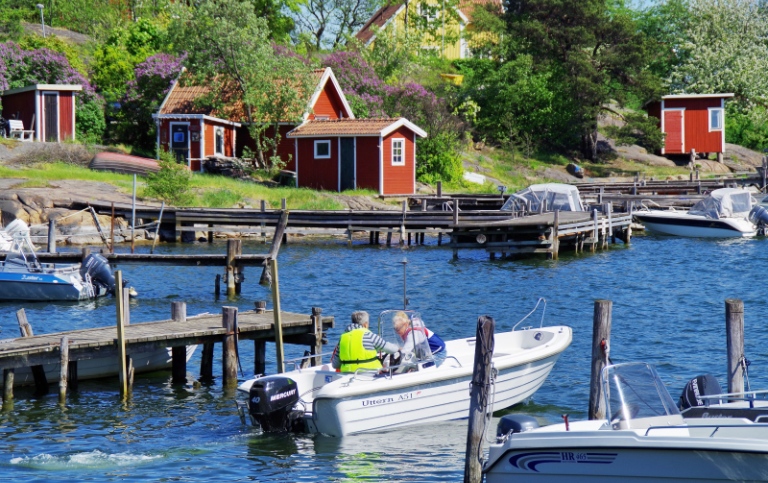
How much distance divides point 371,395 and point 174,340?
428cm

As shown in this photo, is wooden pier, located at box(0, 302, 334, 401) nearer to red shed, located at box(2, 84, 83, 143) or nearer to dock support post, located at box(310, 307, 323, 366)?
dock support post, located at box(310, 307, 323, 366)

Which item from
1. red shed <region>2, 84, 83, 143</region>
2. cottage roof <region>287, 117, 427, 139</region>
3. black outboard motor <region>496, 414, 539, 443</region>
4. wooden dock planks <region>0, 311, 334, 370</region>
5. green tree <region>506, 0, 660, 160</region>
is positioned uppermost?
green tree <region>506, 0, 660, 160</region>

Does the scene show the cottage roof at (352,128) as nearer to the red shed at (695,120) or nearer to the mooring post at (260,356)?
the red shed at (695,120)

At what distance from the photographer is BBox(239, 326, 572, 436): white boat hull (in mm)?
13445

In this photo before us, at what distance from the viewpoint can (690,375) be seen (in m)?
17.4

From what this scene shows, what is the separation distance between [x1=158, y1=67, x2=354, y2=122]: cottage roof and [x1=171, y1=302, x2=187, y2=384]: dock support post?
107 ft

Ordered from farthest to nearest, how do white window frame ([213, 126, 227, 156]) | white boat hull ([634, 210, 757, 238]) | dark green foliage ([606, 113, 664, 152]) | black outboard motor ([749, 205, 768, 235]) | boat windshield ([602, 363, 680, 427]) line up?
dark green foliage ([606, 113, 664, 152]) < white window frame ([213, 126, 227, 156]) < black outboard motor ([749, 205, 768, 235]) < white boat hull ([634, 210, 757, 238]) < boat windshield ([602, 363, 680, 427])

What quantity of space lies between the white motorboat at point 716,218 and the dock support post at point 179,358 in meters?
28.0

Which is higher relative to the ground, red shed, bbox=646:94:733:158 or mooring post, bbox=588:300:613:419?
red shed, bbox=646:94:733:158

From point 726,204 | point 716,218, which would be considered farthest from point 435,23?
point 716,218

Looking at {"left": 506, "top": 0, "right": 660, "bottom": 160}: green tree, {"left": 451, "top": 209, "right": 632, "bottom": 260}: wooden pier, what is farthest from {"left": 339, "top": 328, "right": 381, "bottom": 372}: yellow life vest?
{"left": 506, "top": 0, "right": 660, "bottom": 160}: green tree

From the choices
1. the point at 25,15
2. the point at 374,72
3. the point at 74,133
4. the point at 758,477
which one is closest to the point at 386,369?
the point at 758,477

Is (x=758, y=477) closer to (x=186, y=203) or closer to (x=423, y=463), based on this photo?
(x=423, y=463)

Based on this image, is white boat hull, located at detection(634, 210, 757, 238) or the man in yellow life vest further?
white boat hull, located at detection(634, 210, 757, 238)
